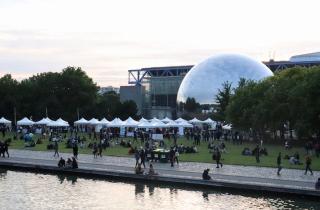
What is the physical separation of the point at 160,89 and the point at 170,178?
105721 millimetres

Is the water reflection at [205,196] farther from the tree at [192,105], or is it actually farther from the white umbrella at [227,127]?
the tree at [192,105]

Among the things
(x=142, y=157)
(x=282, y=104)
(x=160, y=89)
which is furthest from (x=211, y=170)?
(x=160, y=89)

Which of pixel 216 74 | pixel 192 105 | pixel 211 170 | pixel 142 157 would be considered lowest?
pixel 211 170

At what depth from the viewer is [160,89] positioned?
5384 inches

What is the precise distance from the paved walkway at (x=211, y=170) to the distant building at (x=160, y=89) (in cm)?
8335

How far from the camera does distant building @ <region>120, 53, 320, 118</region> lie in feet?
430

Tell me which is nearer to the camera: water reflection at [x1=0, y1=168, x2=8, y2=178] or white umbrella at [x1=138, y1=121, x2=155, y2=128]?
water reflection at [x1=0, y1=168, x2=8, y2=178]

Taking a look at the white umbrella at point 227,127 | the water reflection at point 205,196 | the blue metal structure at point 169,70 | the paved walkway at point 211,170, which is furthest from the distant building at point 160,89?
the water reflection at point 205,196

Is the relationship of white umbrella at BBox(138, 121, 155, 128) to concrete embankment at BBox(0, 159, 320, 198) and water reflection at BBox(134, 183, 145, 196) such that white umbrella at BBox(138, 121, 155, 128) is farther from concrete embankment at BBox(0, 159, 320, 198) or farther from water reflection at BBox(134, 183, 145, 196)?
water reflection at BBox(134, 183, 145, 196)

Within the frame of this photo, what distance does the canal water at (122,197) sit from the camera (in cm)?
2552

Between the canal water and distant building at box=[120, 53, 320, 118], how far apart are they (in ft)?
304

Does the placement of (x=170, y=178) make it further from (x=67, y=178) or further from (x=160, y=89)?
(x=160, y=89)

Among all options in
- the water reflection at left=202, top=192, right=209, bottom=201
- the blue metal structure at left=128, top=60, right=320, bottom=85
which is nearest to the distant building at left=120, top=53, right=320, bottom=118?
the blue metal structure at left=128, top=60, right=320, bottom=85

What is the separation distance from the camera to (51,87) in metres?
93.2
